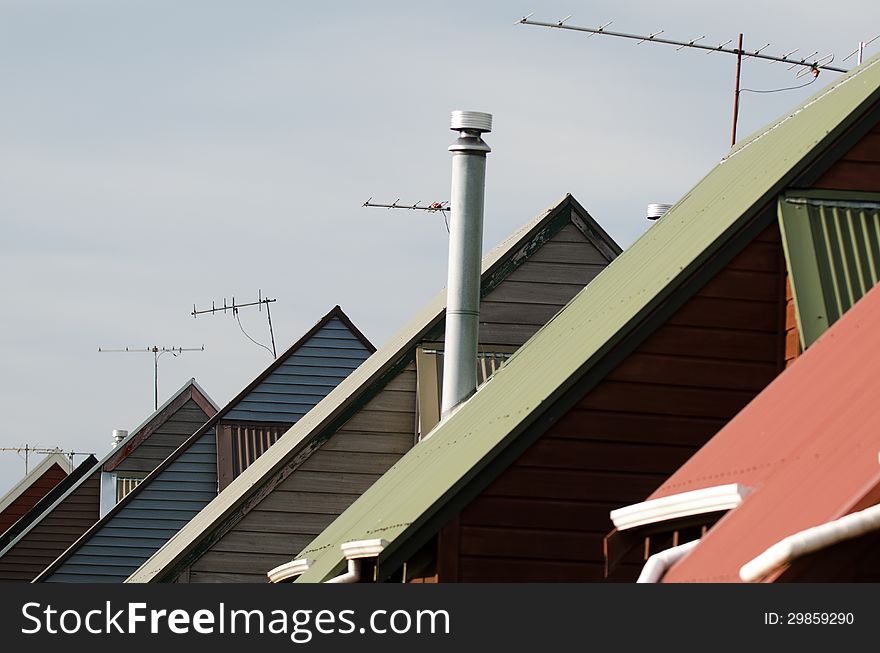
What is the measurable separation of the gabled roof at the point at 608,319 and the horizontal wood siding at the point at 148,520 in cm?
1388

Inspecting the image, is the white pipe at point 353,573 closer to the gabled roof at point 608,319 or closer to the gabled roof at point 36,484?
the gabled roof at point 608,319

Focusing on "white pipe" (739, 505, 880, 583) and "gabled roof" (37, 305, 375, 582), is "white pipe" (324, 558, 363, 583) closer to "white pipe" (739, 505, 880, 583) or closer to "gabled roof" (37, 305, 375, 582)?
"white pipe" (739, 505, 880, 583)

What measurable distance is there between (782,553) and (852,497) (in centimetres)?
35

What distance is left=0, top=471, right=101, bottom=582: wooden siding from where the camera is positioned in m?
39.2

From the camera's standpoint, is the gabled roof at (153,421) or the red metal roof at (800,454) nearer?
the red metal roof at (800,454)

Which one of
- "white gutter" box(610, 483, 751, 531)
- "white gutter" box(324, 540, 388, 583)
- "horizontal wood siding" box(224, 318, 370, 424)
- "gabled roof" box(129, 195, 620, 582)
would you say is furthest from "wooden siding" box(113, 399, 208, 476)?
"white gutter" box(610, 483, 751, 531)

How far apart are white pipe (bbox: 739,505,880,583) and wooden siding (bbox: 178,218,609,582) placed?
12346 mm

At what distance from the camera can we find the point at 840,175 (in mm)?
11383

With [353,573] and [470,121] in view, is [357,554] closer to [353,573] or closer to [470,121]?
[353,573]

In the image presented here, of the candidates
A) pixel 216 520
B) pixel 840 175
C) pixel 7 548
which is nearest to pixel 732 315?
pixel 840 175

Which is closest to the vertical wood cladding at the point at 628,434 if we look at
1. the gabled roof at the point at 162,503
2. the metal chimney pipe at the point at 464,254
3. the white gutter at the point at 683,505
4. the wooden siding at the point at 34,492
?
the white gutter at the point at 683,505

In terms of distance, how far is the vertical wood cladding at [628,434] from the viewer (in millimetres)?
11359

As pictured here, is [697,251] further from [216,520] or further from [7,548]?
[7,548]

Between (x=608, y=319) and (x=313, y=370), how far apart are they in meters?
14.3
